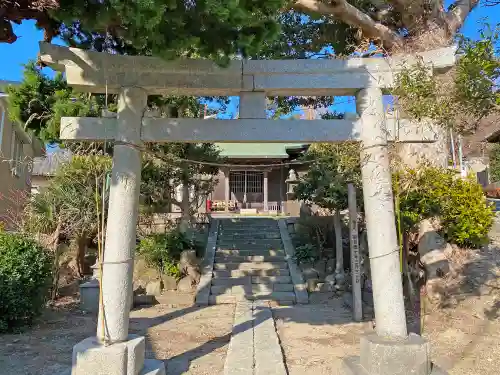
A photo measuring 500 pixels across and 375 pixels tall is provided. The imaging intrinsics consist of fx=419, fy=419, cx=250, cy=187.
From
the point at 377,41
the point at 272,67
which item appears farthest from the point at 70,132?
the point at 377,41

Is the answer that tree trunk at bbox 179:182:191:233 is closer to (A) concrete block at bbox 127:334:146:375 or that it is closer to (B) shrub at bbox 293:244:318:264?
(B) shrub at bbox 293:244:318:264

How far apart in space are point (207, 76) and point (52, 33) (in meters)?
1.90

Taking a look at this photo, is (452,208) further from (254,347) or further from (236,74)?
(236,74)

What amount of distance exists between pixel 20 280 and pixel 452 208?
28.7 feet

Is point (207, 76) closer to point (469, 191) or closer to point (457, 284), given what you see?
point (457, 284)

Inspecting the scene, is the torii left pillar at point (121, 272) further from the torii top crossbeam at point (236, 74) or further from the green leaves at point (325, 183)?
the green leaves at point (325, 183)

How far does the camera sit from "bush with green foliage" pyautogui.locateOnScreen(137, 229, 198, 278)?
1105 cm

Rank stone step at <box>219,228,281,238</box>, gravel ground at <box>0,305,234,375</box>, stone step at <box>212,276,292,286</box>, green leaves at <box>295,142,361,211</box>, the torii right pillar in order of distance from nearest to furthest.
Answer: the torii right pillar
gravel ground at <box>0,305,234,375</box>
green leaves at <box>295,142,361,211</box>
stone step at <box>212,276,292,286</box>
stone step at <box>219,228,281,238</box>

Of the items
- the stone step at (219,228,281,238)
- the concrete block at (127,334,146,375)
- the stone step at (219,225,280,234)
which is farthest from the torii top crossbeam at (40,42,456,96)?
the stone step at (219,225,280,234)

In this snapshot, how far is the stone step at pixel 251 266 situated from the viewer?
11.7 meters

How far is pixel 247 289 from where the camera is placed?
417 inches

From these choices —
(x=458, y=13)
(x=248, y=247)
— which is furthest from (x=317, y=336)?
(x=458, y=13)

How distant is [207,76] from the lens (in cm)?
501

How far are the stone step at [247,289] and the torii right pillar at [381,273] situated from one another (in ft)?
17.7
